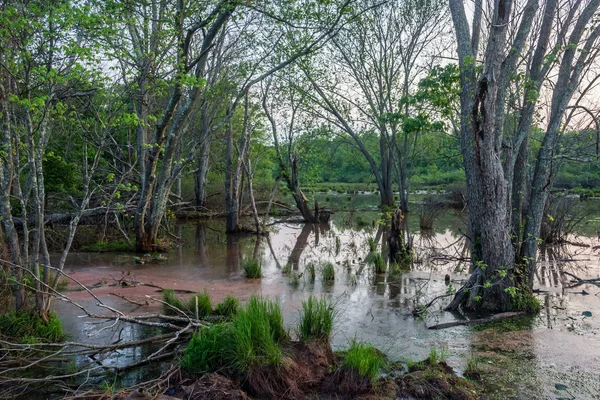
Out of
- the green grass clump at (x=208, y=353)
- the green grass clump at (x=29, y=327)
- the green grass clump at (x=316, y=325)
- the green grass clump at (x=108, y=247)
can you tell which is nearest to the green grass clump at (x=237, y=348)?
the green grass clump at (x=208, y=353)

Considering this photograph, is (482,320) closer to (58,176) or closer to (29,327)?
(29,327)

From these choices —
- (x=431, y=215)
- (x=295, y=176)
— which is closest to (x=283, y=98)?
(x=295, y=176)

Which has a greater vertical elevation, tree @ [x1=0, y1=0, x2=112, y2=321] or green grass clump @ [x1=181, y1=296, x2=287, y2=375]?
tree @ [x1=0, y1=0, x2=112, y2=321]

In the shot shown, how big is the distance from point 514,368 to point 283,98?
58.2 feet

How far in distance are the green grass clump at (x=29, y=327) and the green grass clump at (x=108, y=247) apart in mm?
7581

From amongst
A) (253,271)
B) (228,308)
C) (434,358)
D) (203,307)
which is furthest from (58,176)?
(434,358)

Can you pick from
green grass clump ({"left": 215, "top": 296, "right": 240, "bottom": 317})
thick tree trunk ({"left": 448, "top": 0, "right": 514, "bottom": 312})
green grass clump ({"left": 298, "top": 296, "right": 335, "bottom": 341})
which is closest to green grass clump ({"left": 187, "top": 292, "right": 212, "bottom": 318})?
green grass clump ({"left": 215, "top": 296, "right": 240, "bottom": 317})

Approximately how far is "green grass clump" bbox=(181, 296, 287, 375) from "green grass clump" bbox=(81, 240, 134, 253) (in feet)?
31.3

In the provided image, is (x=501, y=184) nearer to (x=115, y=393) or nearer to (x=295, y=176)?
(x=115, y=393)

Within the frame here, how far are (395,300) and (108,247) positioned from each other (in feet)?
30.8

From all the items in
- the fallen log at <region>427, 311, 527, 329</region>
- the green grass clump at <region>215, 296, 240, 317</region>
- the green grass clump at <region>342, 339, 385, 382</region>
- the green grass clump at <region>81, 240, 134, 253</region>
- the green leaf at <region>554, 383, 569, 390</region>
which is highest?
the green grass clump at <region>81, 240, 134, 253</region>

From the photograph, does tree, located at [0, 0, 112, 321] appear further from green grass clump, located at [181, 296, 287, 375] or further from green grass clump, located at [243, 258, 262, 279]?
green grass clump, located at [243, 258, 262, 279]

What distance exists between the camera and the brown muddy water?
538cm

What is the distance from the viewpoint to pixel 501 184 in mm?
7059
